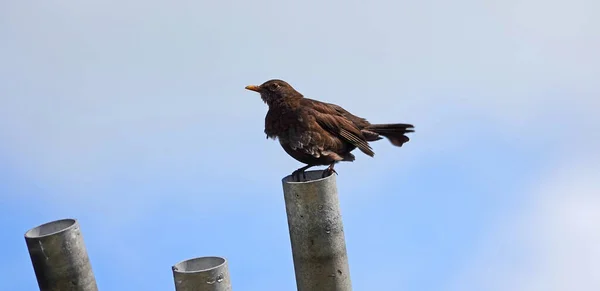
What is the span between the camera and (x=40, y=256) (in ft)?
21.1

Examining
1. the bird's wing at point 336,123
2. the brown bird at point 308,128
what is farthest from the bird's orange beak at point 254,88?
the bird's wing at point 336,123

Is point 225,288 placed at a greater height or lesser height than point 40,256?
lesser

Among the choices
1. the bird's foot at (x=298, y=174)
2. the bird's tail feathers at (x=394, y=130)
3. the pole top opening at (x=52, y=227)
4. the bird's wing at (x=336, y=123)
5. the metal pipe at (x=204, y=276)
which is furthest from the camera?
the bird's tail feathers at (x=394, y=130)

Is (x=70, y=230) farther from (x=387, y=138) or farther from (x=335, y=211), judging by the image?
(x=387, y=138)

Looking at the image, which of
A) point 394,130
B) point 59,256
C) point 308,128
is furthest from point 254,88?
point 59,256

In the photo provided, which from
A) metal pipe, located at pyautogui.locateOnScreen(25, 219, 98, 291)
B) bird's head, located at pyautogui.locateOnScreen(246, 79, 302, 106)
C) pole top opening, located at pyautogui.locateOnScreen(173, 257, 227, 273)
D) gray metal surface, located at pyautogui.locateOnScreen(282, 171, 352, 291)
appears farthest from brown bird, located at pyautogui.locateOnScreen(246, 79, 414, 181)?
metal pipe, located at pyautogui.locateOnScreen(25, 219, 98, 291)

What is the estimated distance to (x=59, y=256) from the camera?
641 cm

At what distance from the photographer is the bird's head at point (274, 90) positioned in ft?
24.4

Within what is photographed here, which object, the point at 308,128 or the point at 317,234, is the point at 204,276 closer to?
the point at 317,234

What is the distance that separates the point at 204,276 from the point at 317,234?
3.19ft

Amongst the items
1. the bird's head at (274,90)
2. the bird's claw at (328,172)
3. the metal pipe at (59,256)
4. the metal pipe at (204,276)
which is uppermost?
the bird's head at (274,90)

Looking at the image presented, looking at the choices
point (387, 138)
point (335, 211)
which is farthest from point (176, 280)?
point (387, 138)

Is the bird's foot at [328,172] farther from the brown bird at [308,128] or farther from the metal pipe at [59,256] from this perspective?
the metal pipe at [59,256]

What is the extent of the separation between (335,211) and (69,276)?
7.42 ft
